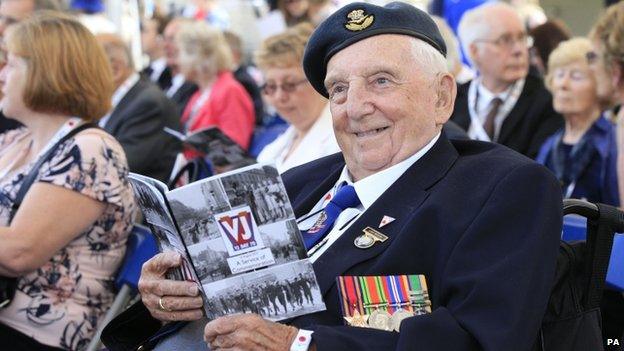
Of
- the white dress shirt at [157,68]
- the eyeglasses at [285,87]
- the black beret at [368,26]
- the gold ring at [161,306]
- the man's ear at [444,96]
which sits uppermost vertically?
the black beret at [368,26]

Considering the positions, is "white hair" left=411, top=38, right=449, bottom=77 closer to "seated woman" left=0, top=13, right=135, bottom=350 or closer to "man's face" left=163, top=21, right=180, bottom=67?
"seated woman" left=0, top=13, right=135, bottom=350

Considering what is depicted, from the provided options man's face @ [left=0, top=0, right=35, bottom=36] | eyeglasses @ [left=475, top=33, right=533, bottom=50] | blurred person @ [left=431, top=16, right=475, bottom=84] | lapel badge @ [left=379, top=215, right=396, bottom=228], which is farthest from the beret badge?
man's face @ [left=0, top=0, right=35, bottom=36]

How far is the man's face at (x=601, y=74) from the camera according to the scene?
14.8 feet

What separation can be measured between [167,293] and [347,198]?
2.03 ft

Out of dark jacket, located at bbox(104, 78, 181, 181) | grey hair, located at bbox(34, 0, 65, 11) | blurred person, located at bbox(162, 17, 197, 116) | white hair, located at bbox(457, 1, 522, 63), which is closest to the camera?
white hair, located at bbox(457, 1, 522, 63)

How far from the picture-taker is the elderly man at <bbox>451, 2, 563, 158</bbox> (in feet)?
18.2

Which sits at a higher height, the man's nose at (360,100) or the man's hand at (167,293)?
the man's nose at (360,100)

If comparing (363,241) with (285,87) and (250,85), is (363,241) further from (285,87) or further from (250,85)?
(250,85)

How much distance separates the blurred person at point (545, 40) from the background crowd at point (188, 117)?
1cm

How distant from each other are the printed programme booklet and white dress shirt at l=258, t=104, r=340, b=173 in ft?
6.95

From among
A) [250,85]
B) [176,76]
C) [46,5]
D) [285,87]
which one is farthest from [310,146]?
[176,76]

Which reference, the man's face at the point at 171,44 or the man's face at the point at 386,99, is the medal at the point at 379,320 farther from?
the man's face at the point at 171,44

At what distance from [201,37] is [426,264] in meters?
6.09

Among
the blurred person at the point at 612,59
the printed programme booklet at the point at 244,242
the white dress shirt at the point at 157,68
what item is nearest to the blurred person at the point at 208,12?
the white dress shirt at the point at 157,68
